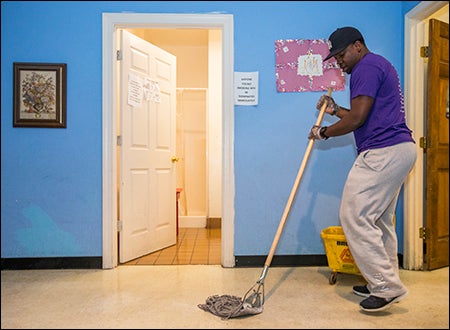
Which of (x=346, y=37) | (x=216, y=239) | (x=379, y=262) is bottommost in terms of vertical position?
(x=216, y=239)

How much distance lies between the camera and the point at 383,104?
7.00 ft

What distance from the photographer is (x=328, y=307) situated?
224 cm

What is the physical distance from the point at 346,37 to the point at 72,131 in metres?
2.05

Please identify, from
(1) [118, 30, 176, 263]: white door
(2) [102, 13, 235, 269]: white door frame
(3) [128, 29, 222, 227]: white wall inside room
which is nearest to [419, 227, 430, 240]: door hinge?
(2) [102, 13, 235, 269]: white door frame

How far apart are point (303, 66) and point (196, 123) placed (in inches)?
95.0

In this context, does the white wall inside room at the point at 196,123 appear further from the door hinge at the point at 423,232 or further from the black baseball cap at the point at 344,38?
the black baseball cap at the point at 344,38

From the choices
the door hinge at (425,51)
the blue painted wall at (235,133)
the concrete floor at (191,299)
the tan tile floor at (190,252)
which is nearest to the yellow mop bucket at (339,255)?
the concrete floor at (191,299)

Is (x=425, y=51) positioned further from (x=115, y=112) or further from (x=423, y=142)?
(x=115, y=112)

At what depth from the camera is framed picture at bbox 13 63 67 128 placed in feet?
9.91

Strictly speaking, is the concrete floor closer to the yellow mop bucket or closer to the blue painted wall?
the yellow mop bucket

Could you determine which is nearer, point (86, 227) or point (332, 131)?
point (332, 131)

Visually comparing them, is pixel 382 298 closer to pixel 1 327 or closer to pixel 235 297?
pixel 235 297

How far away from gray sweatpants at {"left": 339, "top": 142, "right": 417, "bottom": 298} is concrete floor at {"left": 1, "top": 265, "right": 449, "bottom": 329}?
19cm

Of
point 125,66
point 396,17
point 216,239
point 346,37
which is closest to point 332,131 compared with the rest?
point 346,37
